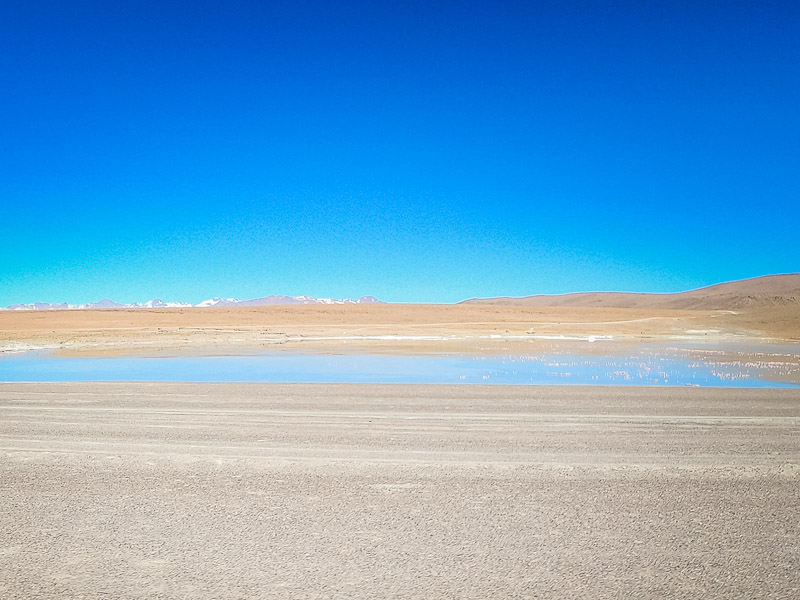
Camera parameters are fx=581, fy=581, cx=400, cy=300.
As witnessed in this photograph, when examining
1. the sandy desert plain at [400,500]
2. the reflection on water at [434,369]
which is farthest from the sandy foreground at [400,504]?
the reflection on water at [434,369]

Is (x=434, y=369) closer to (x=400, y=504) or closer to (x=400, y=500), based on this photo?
(x=400, y=500)

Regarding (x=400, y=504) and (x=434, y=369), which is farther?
(x=434, y=369)

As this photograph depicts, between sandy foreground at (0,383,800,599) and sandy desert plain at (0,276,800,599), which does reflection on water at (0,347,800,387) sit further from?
sandy foreground at (0,383,800,599)

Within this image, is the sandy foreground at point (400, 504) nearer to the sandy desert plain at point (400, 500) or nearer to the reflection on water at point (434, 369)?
the sandy desert plain at point (400, 500)

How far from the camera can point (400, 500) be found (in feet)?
18.0

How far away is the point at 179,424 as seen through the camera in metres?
9.31

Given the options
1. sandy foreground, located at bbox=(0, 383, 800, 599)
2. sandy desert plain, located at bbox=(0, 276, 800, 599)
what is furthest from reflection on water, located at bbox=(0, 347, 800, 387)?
sandy foreground, located at bbox=(0, 383, 800, 599)

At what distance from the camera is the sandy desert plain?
389cm

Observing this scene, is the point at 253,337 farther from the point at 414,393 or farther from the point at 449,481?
the point at 449,481

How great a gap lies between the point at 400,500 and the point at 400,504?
121 mm

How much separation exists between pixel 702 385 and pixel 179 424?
40.4 ft

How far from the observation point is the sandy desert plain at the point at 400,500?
389cm

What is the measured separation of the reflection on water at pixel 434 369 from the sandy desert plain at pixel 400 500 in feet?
15.3

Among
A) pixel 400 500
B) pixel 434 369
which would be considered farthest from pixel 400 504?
pixel 434 369
